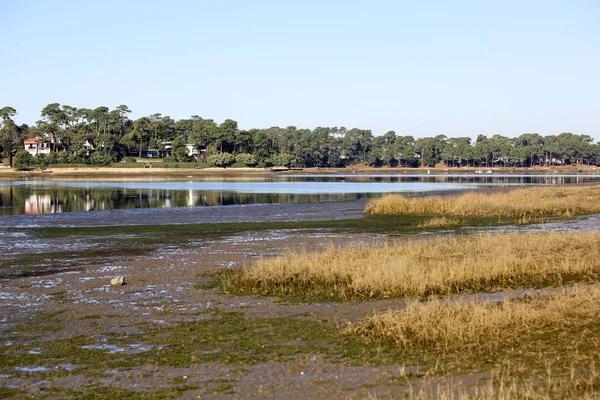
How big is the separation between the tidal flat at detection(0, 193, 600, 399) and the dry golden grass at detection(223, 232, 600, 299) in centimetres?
62

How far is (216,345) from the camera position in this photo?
13250 mm

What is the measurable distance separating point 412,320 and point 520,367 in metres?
2.80

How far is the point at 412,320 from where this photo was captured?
13156mm

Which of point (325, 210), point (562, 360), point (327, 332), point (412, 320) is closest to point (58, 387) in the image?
point (327, 332)

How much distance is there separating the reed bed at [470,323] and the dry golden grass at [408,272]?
130 inches

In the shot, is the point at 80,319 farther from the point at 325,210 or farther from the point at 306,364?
the point at 325,210

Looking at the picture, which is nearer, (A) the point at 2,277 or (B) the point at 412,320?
(B) the point at 412,320

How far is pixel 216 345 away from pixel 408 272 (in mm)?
6910

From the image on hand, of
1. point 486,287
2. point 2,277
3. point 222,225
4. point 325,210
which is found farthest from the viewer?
point 325,210

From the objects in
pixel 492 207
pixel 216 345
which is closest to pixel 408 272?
pixel 216 345

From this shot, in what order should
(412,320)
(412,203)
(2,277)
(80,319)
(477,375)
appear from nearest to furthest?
(477,375) < (412,320) < (80,319) < (2,277) < (412,203)

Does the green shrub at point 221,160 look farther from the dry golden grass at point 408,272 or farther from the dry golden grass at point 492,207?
the dry golden grass at point 408,272

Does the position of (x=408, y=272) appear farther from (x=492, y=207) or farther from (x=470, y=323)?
(x=492, y=207)

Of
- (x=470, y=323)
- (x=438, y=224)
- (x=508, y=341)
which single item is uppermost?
(x=470, y=323)
